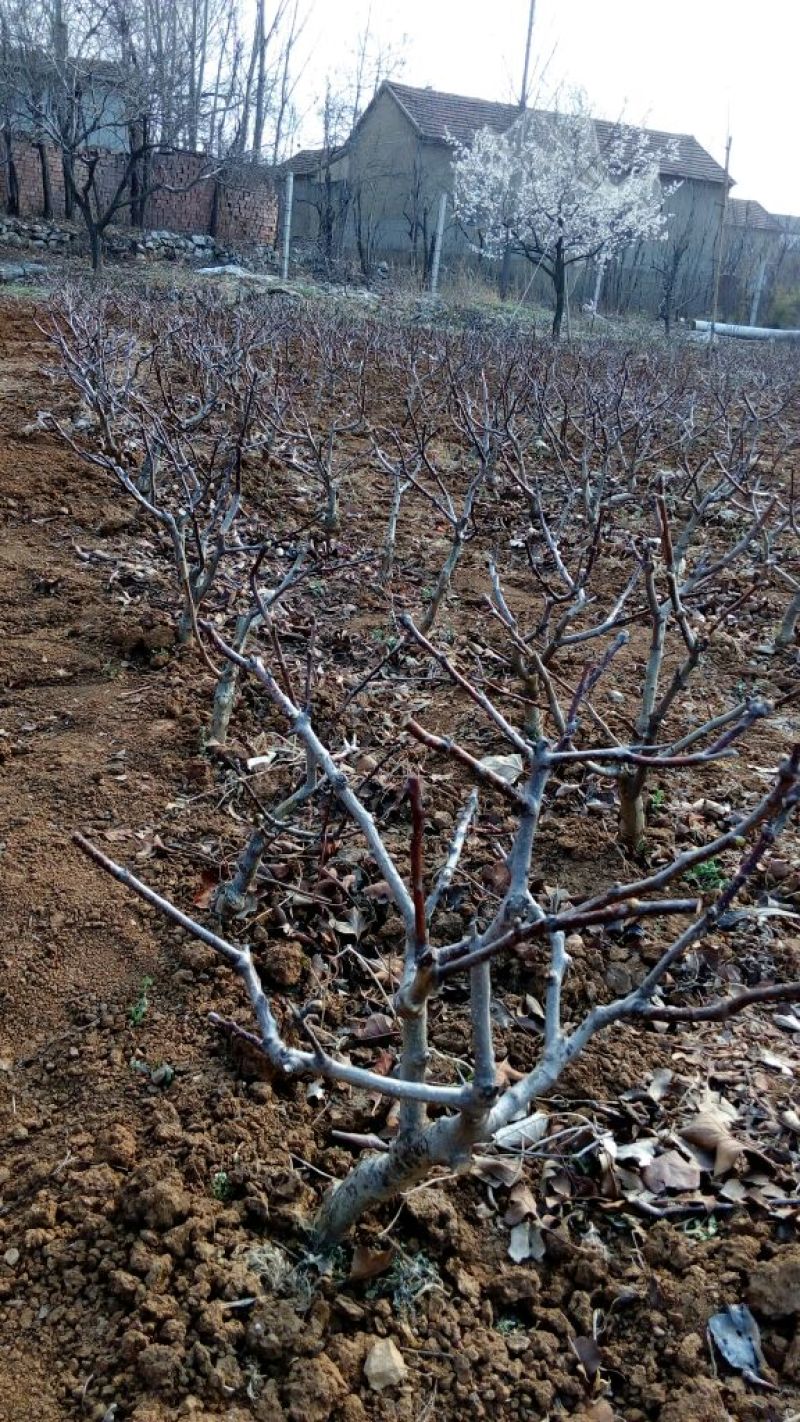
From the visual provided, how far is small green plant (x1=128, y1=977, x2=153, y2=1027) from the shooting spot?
89.4 inches

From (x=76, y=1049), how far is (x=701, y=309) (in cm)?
3357

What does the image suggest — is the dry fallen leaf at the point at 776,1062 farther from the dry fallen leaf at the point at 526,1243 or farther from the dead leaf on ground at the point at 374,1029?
the dead leaf on ground at the point at 374,1029

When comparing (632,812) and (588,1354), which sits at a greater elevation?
(632,812)

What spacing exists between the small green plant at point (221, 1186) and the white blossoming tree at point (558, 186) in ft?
80.1

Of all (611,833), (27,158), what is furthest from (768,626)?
(27,158)

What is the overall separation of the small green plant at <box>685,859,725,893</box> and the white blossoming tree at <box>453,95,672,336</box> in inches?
908

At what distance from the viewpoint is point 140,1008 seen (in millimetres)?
2291

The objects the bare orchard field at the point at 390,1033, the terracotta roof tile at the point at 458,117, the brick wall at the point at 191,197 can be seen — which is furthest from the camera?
the terracotta roof tile at the point at 458,117

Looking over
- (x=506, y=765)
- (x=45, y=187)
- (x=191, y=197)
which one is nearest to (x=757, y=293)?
(x=191, y=197)

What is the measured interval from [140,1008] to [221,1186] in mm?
552

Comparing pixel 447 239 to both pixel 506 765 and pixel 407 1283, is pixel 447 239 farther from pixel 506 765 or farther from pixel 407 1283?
pixel 407 1283

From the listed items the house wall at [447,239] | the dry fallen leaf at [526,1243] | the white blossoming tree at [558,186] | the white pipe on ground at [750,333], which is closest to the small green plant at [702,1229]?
the dry fallen leaf at [526,1243]

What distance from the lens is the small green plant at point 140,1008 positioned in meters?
2.27

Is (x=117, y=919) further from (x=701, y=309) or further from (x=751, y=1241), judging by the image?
(x=701, y=309)
